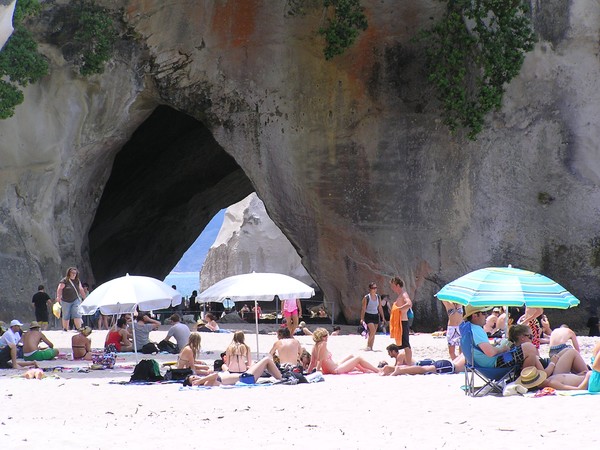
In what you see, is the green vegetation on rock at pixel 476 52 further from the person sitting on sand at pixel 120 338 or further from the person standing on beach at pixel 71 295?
the person sitting on sand at pixel 120 338

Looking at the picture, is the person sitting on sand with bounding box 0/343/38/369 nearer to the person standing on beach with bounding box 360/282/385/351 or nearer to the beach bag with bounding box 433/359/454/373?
the person standing on beach with bounding box 360/282/385/351

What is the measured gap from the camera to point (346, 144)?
25156mm

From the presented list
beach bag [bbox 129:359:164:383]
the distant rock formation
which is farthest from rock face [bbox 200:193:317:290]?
the distant rock formation

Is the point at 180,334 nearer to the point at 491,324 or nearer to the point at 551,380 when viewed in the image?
the point at 491,324

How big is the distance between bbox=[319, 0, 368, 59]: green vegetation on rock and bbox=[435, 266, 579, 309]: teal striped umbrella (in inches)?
462

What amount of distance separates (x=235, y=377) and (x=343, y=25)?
11730mm

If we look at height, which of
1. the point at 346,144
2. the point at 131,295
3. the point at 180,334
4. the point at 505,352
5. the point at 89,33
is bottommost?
the point at 505,352

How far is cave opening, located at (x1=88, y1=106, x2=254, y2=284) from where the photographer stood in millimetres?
32188

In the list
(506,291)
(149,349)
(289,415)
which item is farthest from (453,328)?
(289,415)

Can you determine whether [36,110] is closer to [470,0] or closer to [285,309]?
[285,309]

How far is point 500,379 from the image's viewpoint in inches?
479

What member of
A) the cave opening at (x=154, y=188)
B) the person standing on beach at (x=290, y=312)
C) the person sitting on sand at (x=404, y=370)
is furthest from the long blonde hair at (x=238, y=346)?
the cave opening at (x=154, y=188)

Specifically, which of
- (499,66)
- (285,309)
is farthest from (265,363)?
(499,66)

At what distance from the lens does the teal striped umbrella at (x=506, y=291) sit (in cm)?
1223
